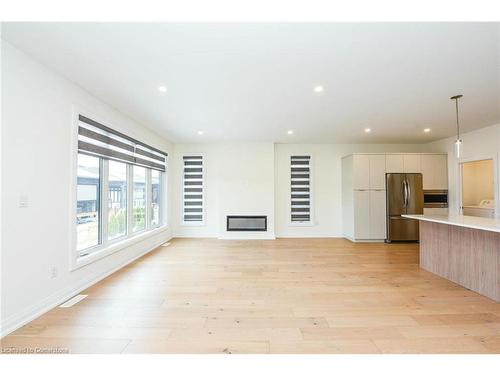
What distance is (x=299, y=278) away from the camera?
134 inches

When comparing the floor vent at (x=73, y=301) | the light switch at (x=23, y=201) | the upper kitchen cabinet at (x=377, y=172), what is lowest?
Answer: the floor vent at (x=73, y=301)

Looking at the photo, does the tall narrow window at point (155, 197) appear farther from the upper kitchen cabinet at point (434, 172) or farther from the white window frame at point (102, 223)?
the upper kitchen cabinet at point (434, 172)

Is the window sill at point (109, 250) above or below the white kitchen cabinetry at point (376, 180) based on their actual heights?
below

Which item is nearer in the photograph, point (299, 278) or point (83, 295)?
point (83, 295)

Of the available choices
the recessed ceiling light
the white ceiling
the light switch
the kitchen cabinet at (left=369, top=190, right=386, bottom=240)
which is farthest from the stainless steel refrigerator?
the light switch

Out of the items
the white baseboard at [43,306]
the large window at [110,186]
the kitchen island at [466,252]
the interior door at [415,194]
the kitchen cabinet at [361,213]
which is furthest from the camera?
the kitchen cabinet at [361,213]

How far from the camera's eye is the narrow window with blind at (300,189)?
655 cm

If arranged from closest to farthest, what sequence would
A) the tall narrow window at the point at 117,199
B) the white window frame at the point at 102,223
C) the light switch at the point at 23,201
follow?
the light switch at the point at 23,201
the white window frame at the point at 102,223
the tall narrow window at the point at 117,199

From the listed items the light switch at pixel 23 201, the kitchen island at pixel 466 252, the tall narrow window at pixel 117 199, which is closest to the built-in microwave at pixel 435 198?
the kitchen island at pixel 466 252

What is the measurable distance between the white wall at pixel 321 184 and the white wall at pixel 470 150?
74 centimetres

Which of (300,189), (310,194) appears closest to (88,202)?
(300,189)
